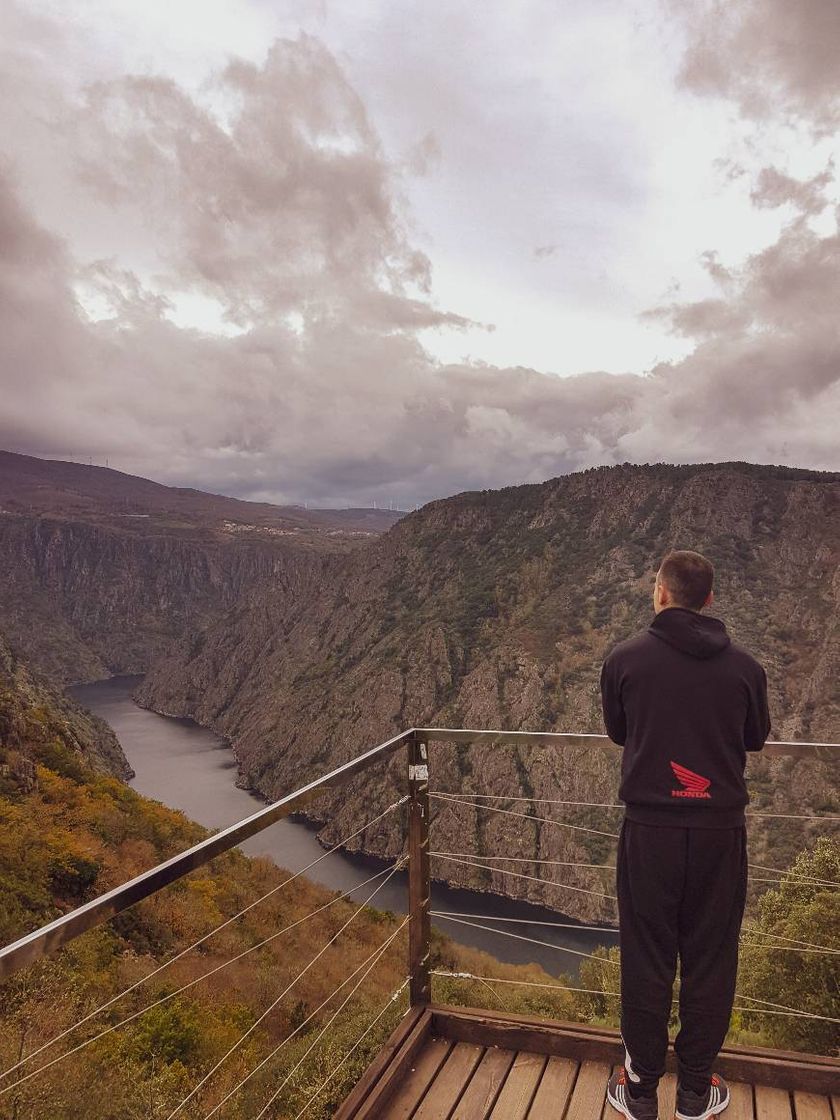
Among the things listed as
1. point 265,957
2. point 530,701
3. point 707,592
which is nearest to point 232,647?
point 530,701

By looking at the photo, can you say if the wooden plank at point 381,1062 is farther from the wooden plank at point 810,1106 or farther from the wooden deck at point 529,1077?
the wooden plank at point 810,1106

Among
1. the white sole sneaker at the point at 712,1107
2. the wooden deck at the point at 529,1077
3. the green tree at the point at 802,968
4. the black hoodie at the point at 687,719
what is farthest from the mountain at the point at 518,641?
the black hoodie at the point at 687,719

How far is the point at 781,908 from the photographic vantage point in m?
11.8

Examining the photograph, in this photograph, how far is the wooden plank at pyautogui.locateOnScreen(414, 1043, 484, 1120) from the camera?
2.38 metres

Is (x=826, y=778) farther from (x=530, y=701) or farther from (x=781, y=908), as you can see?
(x=781, y=908)

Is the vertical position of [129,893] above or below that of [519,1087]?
above

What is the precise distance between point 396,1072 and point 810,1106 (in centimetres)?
146

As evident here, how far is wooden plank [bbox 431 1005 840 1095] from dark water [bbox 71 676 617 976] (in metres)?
21.6

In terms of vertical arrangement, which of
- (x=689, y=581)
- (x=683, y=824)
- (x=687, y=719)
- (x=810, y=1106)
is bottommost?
(x=810, y=1106)

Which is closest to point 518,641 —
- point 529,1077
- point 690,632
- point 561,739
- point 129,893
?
point 561,739

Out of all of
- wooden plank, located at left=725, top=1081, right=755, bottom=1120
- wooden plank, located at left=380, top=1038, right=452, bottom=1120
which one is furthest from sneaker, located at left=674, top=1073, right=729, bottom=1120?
wooden plank, located at left=380, top=1038, right=452, bottom=1120

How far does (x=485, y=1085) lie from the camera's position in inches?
98.4

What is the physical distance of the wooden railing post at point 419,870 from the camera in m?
2.88

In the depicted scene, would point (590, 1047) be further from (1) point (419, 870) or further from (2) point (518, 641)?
(2) point (518, 641)
